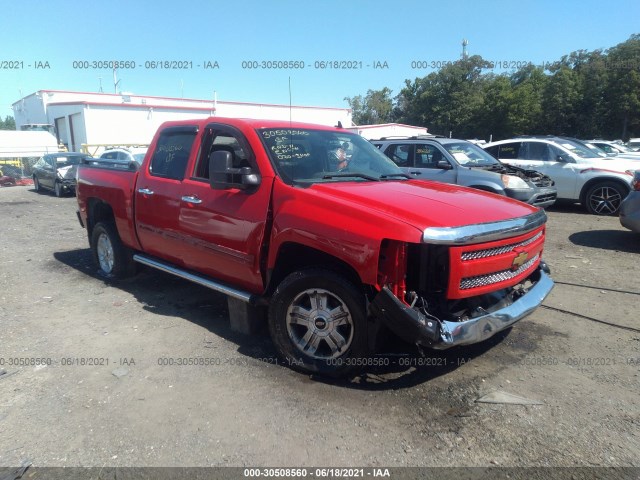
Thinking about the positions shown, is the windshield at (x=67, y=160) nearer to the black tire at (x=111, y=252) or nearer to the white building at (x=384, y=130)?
the black tire at (x=111, y=252)

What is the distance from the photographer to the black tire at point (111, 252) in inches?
233

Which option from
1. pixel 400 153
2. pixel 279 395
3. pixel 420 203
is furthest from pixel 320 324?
pixel 400 153

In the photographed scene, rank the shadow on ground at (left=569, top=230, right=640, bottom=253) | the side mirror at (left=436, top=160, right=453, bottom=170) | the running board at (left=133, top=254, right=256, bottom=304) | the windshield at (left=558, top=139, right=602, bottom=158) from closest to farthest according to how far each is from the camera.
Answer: the running board at (left=133, top=254, right=256, bottom=304), the shadow on ground at (left=569, top=230, right=640, bottom=253), the side mirror at (left=436, top=160, right=453, bottom=170), the windshield at (left=558, top=139, right=602, bottom=158)

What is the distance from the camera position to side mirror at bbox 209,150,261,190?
3.80 metres

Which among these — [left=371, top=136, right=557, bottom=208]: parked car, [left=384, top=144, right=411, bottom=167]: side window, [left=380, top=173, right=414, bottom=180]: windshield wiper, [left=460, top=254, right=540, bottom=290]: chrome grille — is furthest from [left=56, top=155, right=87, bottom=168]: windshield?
[left=460, top=254, right=540, bottom=290]: chrome grille

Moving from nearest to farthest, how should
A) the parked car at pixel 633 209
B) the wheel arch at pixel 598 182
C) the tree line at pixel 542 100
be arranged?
the parked car at pixel 633 209
the wheel arch at pixel 598 182
the tree line at pixel 542 100

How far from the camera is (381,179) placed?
4.27 meters

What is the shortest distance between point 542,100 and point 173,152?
46334mm

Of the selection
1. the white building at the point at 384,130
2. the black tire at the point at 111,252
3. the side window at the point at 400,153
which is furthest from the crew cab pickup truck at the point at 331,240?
the white building at the point at 384,130

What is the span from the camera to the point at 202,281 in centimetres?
439

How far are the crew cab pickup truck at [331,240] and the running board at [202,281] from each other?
0.06ft

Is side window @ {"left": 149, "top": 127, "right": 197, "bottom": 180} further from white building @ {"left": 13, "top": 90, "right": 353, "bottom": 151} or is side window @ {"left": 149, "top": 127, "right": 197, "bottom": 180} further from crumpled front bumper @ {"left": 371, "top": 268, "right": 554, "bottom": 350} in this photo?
white building @ {"left": 13, "top": 90, "right": 353, "bottom": 151}

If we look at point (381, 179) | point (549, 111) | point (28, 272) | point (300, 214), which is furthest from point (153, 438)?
point (549, 111)

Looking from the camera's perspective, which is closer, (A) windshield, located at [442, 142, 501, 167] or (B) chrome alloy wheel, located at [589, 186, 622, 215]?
(A) windshield, located at [442, 142, 501, 167]
